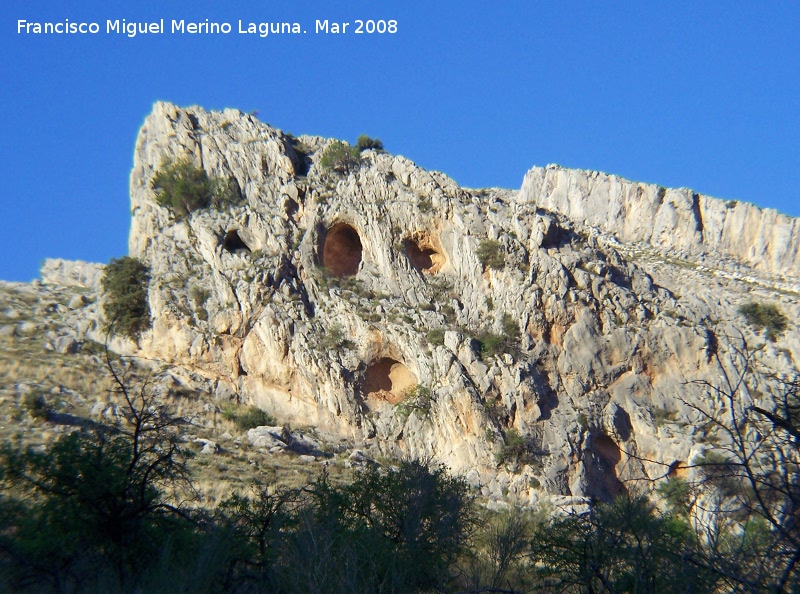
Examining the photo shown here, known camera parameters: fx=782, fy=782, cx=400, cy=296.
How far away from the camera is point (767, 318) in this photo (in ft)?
111

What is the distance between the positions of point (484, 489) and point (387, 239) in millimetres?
11984

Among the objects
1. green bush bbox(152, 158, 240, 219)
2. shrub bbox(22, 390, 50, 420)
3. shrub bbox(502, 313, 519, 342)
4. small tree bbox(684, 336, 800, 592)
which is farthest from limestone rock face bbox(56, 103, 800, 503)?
small tree bbox(684, 336, 800, 592)

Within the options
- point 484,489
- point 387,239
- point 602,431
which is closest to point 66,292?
point 387,239

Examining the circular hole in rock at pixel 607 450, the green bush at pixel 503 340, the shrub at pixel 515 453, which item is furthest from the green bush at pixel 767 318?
the shrub at pixel 515 453

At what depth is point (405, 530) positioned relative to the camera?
46.9 ft

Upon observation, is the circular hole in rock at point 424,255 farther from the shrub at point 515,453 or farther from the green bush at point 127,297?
the green bush at point 127,297

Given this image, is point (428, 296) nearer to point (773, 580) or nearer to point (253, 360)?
point (253, 360)

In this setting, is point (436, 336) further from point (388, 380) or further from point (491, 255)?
point (491, 255)

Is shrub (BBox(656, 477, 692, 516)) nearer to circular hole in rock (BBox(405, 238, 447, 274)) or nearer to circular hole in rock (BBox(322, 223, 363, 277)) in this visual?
circular hole in rock (BBox(405, 238, 447, 274))

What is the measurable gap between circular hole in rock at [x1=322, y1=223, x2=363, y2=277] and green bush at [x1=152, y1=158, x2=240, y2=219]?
189 inches

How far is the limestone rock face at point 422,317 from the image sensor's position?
29609mm

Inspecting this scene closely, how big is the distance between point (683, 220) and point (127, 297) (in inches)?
1374

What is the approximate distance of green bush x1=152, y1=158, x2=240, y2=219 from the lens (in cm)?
3575

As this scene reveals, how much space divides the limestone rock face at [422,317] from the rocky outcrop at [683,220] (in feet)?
37.0
